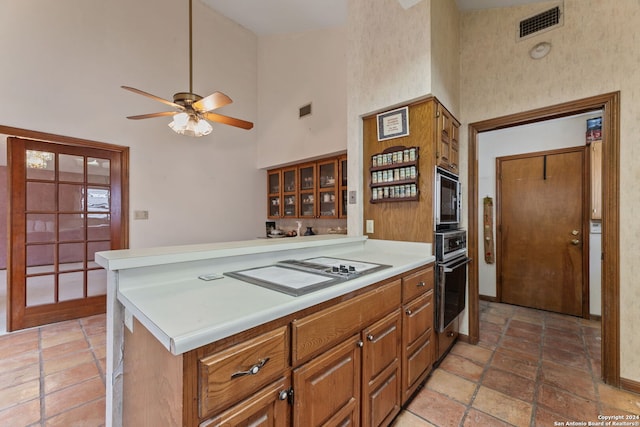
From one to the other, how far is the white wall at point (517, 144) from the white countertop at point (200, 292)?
2.59 meters

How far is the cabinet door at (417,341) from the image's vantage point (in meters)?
1.59

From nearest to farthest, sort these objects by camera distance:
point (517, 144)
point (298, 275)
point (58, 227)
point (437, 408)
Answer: point (298, 275) < point (437, 408) < point (58, 227) < point (517, 144)

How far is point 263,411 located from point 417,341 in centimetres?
120

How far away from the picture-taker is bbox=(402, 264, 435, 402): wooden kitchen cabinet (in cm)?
159

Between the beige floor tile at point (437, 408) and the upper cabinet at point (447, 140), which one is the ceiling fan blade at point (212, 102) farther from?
the beige floor tile at point (437, 408)

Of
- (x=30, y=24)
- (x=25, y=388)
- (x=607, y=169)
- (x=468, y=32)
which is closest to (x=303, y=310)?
(x=25, y=388)

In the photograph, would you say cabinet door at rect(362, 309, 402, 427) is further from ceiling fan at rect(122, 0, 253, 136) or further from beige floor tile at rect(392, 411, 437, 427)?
ceiling fan at rect(122, 0, 253, 136)

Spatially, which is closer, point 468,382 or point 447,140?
point 468,382

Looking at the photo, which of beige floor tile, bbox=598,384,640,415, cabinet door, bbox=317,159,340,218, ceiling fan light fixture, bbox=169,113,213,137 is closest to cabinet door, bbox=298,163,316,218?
cabinet door, bbox=317,159,340,218

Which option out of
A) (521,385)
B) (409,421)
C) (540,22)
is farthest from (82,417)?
(540,22)

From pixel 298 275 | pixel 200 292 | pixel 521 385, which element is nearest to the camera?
pixel 200 292

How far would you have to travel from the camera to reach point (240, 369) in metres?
0.78

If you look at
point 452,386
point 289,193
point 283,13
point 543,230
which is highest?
point 283,13

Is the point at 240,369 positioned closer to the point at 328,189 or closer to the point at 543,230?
the point at 328,189
